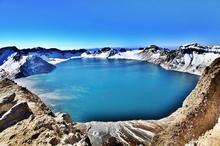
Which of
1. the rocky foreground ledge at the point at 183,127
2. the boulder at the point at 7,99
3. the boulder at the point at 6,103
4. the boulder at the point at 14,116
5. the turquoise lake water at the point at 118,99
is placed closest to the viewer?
the rocky foreground ledge at the point at 183,127

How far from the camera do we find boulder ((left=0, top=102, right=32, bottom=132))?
62.8 feet

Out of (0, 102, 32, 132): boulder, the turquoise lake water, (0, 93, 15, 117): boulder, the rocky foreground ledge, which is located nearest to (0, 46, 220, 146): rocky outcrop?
the rocky foreground ledge

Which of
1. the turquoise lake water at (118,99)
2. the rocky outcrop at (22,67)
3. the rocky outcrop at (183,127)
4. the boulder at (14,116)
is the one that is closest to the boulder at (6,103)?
the boulder at (14,116)

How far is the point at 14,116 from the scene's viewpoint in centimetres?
1986

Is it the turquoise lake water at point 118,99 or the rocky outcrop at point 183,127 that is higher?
the rocky outcrop at point 183,127

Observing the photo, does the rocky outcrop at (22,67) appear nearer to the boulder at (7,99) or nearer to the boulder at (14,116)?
the boulder at (7,99)

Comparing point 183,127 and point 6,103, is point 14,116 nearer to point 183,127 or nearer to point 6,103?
point 6,103

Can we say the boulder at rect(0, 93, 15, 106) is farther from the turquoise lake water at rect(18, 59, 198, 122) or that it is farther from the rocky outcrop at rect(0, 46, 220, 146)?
the turquoise lake water at rect(18, 59, 198, 122)

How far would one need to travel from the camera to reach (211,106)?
13562 mm

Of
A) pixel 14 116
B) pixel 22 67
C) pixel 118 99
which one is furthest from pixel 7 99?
pixel 22 67

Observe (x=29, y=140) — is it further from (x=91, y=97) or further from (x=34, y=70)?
(x=34, y=70)

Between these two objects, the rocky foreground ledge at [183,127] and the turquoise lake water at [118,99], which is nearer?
the rocky foreground ledge at [183,127]

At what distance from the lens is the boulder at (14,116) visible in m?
19.2

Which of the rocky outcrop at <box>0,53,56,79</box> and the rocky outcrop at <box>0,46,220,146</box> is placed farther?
the rocky outcrop at <box>0,53,56,79</box>
